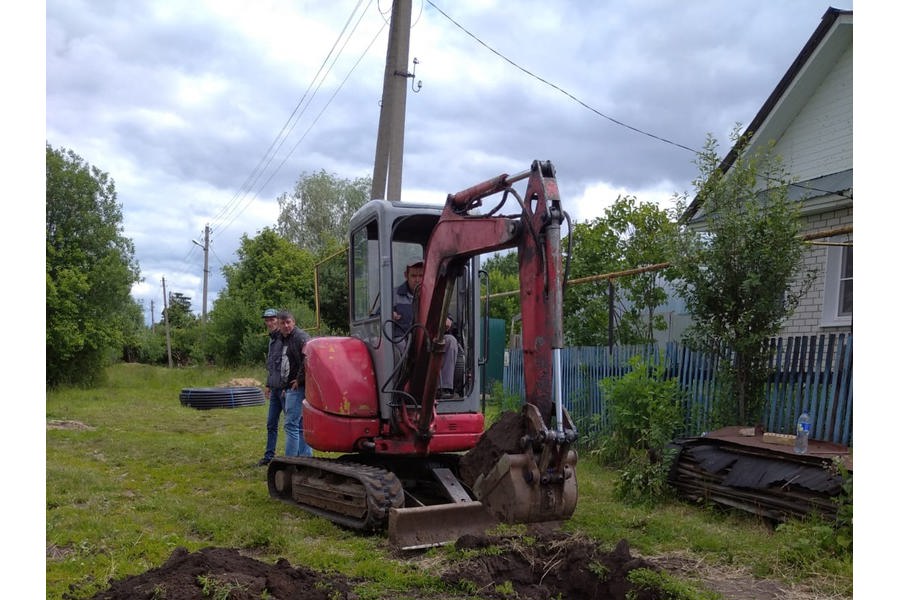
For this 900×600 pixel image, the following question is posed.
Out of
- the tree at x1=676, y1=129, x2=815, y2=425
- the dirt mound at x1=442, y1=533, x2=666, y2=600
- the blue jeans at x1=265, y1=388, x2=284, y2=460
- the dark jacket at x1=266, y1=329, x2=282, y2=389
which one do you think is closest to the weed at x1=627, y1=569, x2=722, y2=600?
the dirt mound at x1=442, y1=533, x2=666, y2=600

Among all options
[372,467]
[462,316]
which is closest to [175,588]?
[372,467]

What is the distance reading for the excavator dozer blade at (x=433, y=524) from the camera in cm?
561

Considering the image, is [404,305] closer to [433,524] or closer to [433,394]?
[433,394]

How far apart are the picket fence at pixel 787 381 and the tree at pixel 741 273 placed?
192 mm

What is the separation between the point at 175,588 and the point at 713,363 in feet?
19.4

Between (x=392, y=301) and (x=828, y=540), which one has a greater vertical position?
(x=392, y=301)

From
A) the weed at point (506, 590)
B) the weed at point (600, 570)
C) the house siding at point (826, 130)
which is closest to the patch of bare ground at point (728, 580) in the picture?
the weed at point (600, 570)

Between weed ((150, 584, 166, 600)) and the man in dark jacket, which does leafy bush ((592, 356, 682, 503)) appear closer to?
the man in dark jacket

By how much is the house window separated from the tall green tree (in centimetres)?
1992

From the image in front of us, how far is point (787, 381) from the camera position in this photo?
7.27 m

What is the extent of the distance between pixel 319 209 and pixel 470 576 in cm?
4177

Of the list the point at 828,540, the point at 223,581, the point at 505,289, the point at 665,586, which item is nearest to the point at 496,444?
the point at 665,586

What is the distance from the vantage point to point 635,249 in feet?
42.1

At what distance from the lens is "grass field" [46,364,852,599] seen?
4945 millimetres
